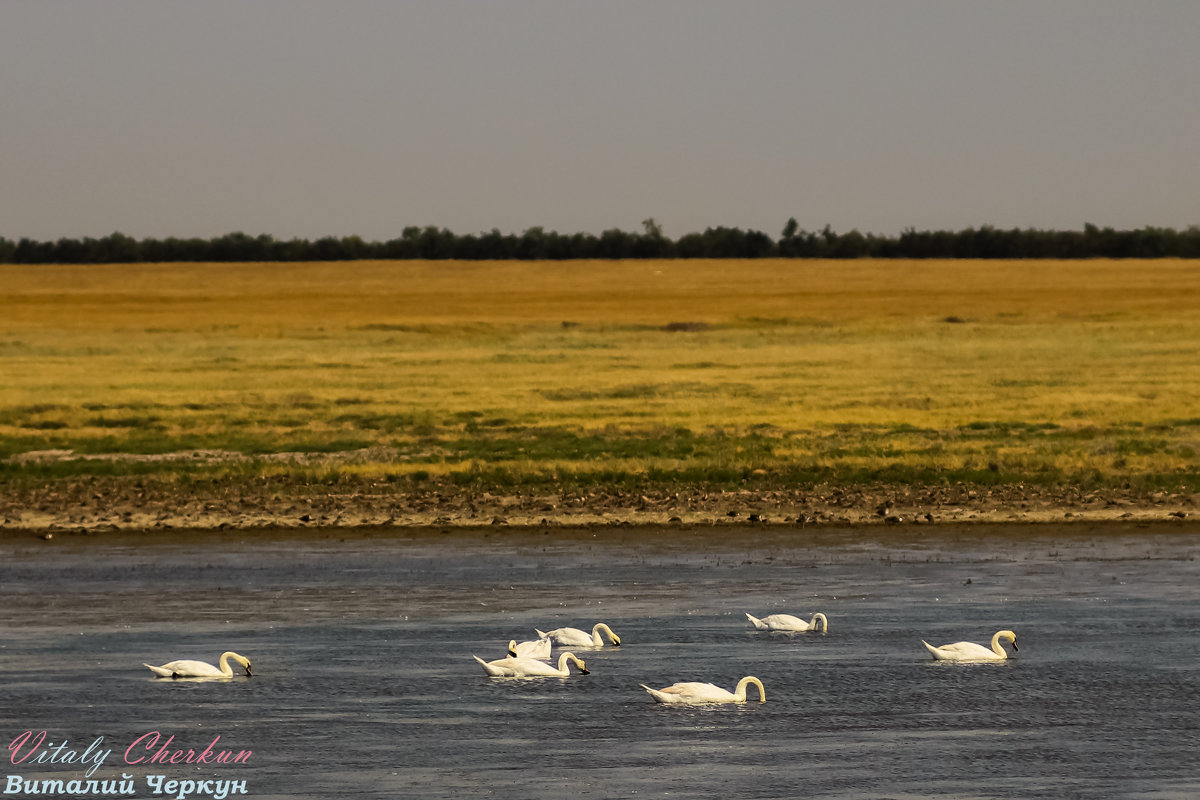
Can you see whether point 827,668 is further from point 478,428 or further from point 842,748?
point 478,428

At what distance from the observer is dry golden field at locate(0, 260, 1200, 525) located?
3469cm

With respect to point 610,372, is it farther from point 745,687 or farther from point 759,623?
point 745,687

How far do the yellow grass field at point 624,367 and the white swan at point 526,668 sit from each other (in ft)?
50.1

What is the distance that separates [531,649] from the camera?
17.1 m

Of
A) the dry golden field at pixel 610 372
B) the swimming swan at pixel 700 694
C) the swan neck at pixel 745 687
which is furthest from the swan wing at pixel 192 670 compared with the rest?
A: the dry golden field at pixel 610 372

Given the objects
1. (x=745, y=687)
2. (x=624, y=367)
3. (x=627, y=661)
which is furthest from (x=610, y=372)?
(x=745, y=687)

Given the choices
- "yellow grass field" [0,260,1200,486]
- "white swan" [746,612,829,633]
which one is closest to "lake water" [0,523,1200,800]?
"white swan" [746,612,829,633]

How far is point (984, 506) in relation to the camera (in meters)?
29.1

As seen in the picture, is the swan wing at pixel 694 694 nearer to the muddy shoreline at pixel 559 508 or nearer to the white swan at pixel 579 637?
the white swan at pixel 579 637

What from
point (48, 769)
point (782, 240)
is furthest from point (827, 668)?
point (782, 240)

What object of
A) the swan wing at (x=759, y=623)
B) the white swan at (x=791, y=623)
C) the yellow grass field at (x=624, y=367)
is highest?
the white swan at (x=791, y=623)

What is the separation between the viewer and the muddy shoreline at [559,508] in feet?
92.8

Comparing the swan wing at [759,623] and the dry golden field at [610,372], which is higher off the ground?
the swan wing at [759,623]

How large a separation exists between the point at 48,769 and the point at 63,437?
2884 cm
